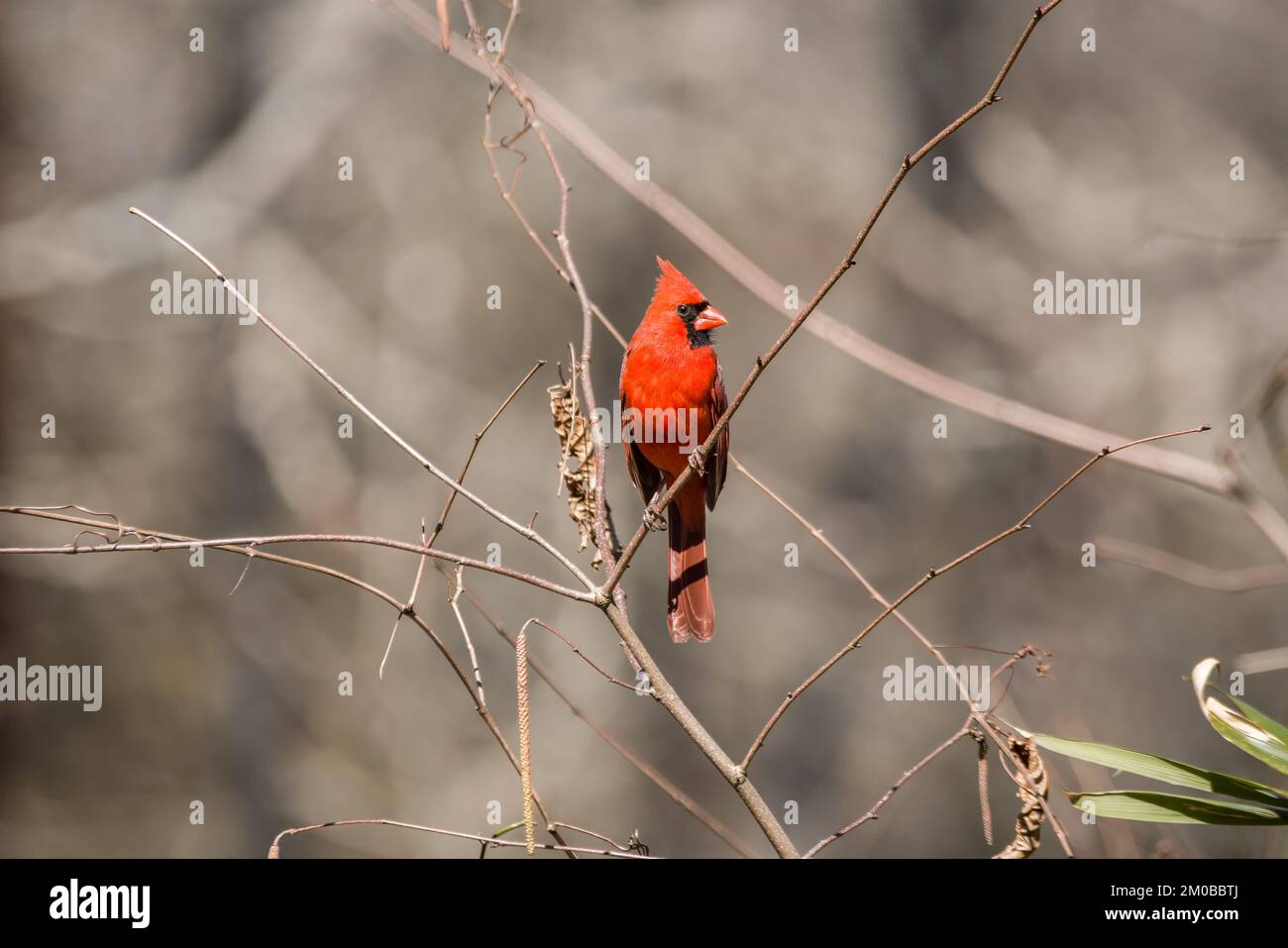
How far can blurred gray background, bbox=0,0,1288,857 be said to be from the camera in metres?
7.03

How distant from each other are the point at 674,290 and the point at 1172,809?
2.37 m

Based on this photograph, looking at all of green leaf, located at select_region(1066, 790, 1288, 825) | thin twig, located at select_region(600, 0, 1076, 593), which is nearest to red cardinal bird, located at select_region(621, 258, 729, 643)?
thin twig, located at select_region(600, 0, 1076, 593)

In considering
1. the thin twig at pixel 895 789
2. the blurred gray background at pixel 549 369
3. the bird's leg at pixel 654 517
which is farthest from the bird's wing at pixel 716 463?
the blurred gray background at pixel 549 369

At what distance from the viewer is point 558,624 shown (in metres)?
7.16

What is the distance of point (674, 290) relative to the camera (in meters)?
3.73

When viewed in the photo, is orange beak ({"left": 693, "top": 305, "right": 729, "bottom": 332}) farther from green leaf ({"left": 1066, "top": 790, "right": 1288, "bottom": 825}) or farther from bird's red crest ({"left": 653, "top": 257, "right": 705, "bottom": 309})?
green leaf ({"left": 1066, "top": 790, "right": 1288, "bottom": 825})

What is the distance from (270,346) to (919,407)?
13.3ft

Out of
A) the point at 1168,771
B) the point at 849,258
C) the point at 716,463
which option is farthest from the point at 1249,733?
the point at 716,463

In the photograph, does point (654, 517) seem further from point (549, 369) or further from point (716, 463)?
point (549, 369)

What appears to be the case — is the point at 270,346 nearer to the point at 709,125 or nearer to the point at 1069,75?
the point at 709,125

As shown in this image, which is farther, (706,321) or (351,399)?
(706,321)

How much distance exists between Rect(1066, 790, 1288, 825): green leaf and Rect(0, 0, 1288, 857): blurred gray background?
17.0ft
